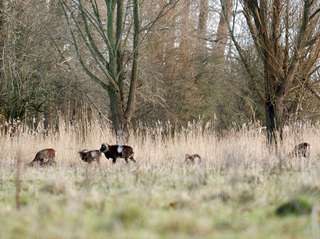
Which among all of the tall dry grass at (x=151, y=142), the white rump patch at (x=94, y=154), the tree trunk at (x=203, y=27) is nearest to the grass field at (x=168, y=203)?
the white rump patch at (x=94, y=154)

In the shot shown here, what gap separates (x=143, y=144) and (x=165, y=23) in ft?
32.0

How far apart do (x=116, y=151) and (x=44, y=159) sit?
1.50m

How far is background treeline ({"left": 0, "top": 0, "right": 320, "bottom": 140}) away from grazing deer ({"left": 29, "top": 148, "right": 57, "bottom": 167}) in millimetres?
3641

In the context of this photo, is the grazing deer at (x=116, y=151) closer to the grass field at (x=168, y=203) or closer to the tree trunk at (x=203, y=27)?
the grass field at (x=168, y=203)

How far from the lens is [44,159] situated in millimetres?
12398

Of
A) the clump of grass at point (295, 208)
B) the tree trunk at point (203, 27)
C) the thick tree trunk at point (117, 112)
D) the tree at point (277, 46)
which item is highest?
the tree trunk at point (203, 27)

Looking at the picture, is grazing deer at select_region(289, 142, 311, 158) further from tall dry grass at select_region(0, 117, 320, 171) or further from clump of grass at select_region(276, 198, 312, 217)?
clump of grass at select_region(276, 198, 312, 217)

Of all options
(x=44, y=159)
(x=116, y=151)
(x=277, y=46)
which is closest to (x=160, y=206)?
(x=116, y=151)

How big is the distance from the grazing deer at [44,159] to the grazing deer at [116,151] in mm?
1088

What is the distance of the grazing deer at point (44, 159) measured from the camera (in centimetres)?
1215

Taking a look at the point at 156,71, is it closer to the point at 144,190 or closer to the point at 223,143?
the point at 223,143

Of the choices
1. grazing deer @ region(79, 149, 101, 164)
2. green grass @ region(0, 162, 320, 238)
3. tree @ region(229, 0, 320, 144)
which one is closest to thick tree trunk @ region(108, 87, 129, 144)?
tree @ region(229, 0, 320, 144)

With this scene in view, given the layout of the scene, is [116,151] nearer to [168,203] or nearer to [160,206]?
[168,203]

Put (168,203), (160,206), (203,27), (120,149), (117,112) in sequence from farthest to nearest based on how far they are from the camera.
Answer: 1. (203,27)
2. (117,112)
3. (120,149)
4. (168,203)
5. (160,206)
